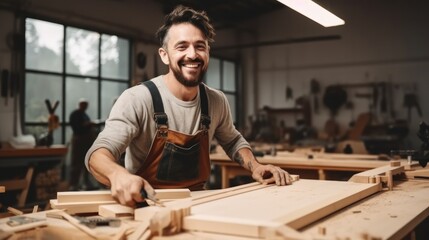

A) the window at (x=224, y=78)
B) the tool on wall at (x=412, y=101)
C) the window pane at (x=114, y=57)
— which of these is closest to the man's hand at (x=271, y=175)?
the window pane at (x=114, y=57)

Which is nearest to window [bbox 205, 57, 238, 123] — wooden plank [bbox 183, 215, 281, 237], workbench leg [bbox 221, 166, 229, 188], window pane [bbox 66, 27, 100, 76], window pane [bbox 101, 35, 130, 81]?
window pane [bbox 101, 35, 130, 81]

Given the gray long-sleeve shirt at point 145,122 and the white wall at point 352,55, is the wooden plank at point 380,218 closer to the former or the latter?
the gray long-sleeve shirt at point 145,122

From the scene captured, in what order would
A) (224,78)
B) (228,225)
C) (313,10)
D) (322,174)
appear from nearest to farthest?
(228,225) → (313,10) → (322,174) → (224,78)

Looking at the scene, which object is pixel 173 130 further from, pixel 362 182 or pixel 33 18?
pixel 33 18

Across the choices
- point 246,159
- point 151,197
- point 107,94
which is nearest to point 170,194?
point 151,197

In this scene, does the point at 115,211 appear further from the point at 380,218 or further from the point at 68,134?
the point at 68,134

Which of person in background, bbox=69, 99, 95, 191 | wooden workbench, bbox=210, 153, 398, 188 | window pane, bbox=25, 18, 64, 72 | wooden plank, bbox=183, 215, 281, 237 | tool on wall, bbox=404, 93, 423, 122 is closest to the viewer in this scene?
wooden plank, bbox=183, 215, 281, 237

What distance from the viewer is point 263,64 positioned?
1231 centimetres

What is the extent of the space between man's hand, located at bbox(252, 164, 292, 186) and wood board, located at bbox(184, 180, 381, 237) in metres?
0.06

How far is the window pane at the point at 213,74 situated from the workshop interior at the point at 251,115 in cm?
5

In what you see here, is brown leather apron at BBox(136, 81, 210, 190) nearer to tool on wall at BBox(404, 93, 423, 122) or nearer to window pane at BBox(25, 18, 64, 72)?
window pane at BBox(25, 18, 64, 72)

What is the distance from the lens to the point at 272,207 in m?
1.47

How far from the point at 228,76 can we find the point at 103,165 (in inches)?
414

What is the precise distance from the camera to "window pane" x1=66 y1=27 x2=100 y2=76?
761 cm
